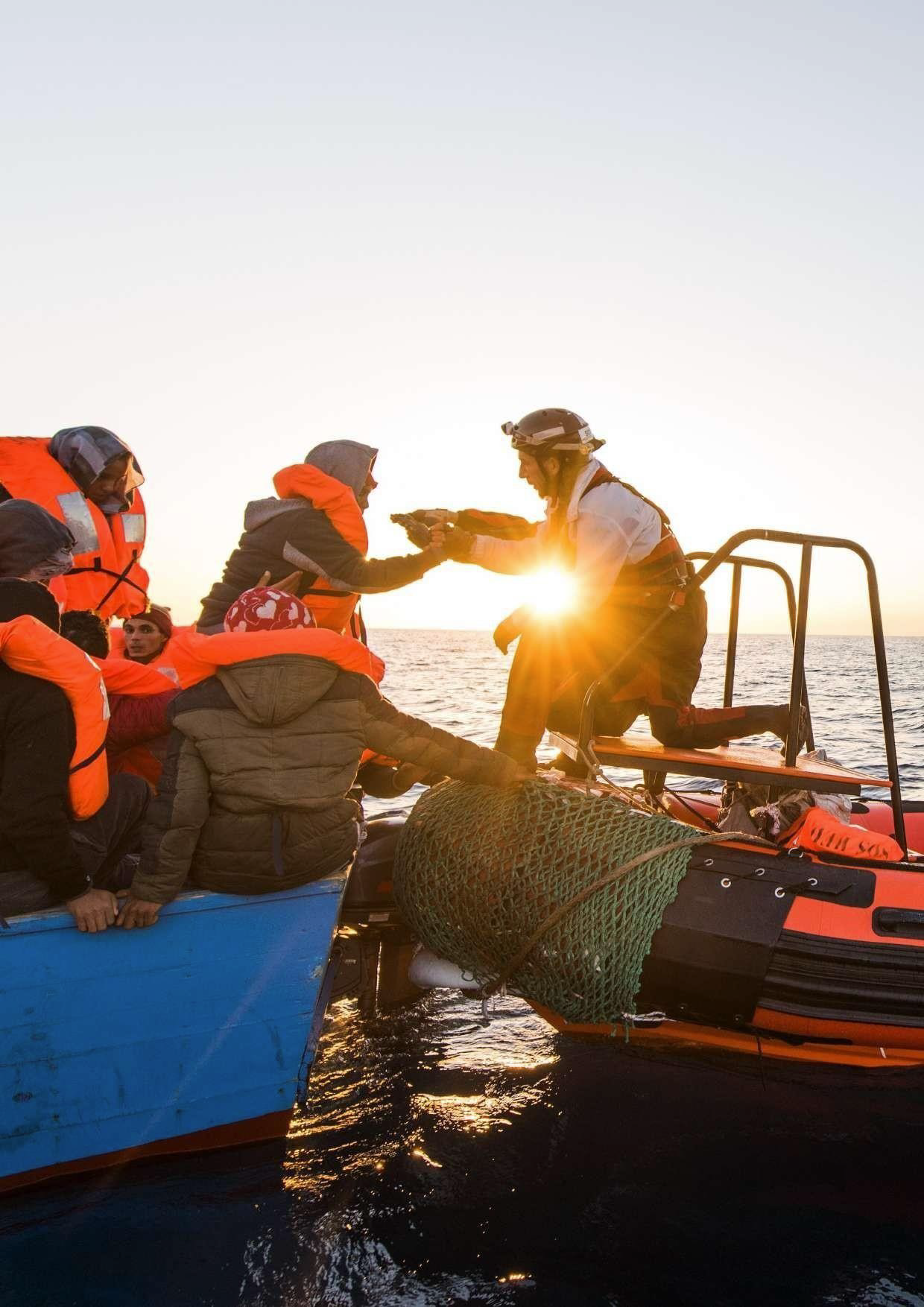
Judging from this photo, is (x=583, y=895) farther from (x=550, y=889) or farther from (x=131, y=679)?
(x=131, y=679)

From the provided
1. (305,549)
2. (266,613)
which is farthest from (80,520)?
(266,613)

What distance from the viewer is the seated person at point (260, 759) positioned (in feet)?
10.1

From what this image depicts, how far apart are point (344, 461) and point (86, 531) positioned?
109cm

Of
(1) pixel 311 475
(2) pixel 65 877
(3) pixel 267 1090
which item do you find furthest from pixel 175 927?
(1) pixel 311 475

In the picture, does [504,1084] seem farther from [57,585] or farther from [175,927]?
[57,585]

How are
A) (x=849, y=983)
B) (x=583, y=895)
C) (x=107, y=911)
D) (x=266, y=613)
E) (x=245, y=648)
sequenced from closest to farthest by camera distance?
(x=107, y=911)
(x=245, y=648)
(x=266, y=613)
(x=583, y=895)
(x=849, y=983)

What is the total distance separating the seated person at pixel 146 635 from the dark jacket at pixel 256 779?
1.26 meters

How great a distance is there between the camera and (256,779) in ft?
10.3

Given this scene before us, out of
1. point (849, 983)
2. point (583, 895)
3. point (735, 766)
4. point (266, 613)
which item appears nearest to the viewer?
point (266, 613)

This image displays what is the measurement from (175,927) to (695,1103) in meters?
2.13

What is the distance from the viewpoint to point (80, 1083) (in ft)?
10.0

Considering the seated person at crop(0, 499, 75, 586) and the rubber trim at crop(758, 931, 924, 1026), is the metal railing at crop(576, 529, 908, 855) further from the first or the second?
the seated person at crop(0, 499, 75, 586)

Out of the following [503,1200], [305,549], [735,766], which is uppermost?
[305,549]

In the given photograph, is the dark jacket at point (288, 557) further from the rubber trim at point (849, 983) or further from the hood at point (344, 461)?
the rubber trim at point (849, 983)
